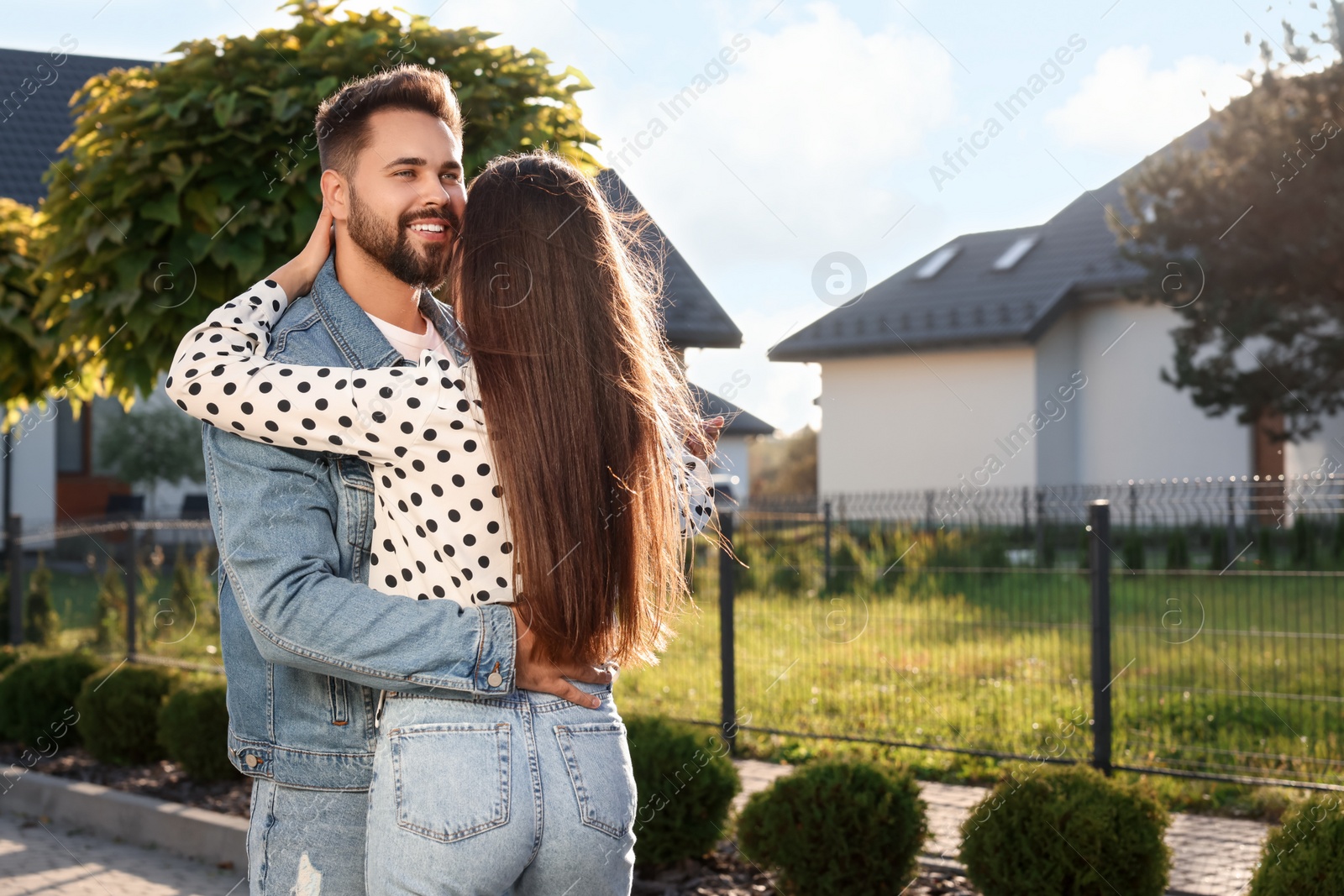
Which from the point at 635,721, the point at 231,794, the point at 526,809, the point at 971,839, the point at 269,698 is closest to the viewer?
the point at 526,809

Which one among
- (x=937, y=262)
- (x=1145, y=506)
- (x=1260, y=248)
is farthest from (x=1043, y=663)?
(x=937, y=262)

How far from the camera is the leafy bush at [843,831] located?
447 cm

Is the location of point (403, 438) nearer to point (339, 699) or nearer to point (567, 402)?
point (567, 402)

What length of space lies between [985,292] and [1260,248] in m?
7.31

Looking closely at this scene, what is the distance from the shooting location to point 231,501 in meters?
1.80

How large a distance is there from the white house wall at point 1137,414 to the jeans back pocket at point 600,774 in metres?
24.4

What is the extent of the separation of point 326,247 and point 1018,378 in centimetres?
2452

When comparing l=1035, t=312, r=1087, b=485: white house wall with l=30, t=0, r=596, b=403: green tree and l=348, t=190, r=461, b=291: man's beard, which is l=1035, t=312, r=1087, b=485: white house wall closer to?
l=30, t=0, r=596, b=403: green tree

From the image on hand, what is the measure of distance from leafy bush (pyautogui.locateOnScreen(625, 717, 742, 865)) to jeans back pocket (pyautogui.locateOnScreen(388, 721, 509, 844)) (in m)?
3.26

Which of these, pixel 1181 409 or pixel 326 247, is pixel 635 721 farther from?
pixel 1181 409

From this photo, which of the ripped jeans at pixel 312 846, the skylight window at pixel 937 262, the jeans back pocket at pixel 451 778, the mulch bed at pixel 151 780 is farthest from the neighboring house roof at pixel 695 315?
the jeans back pocket at pixel 451 778

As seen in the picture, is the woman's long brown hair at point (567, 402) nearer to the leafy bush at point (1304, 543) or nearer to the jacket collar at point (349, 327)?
the jacket collar at point (349, 327)

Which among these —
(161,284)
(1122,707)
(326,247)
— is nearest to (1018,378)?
(1122,707)

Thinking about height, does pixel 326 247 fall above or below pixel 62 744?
above
